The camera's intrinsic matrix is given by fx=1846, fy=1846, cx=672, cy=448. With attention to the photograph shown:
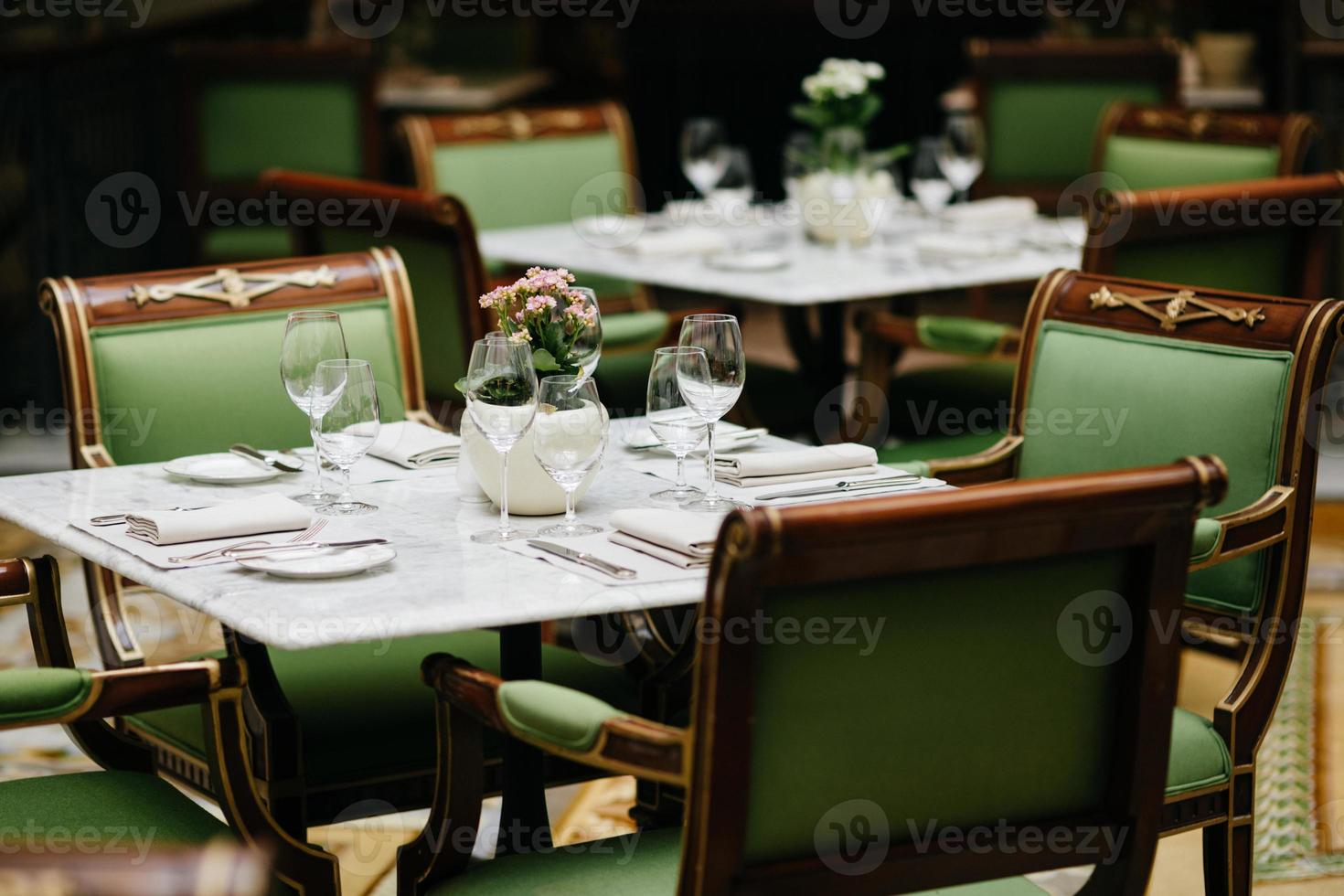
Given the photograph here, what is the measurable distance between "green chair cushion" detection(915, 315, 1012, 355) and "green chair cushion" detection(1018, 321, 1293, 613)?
884 mm

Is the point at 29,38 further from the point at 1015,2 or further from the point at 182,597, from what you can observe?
the point at 182,597

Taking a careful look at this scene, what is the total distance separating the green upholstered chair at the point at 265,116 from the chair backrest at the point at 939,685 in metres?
4.28

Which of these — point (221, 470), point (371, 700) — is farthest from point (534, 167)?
point (371, 700)

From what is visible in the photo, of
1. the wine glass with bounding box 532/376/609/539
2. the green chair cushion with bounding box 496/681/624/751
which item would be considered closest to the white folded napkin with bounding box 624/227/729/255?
the wine glass with bounding box 532/376/609/539

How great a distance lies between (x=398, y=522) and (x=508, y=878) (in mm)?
478

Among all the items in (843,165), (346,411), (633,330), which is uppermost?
(843,165)

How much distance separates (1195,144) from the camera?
4594mm

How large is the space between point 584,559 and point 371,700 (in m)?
0.51

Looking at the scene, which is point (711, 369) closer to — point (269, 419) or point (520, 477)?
point (520, 477)

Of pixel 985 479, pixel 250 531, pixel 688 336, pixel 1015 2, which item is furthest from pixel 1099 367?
pixel 1015 2

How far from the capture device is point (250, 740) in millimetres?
2145

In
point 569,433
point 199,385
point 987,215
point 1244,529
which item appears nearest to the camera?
point 569,433

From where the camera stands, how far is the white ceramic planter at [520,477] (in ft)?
6.83

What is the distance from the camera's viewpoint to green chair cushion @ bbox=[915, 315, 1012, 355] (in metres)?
3.61
